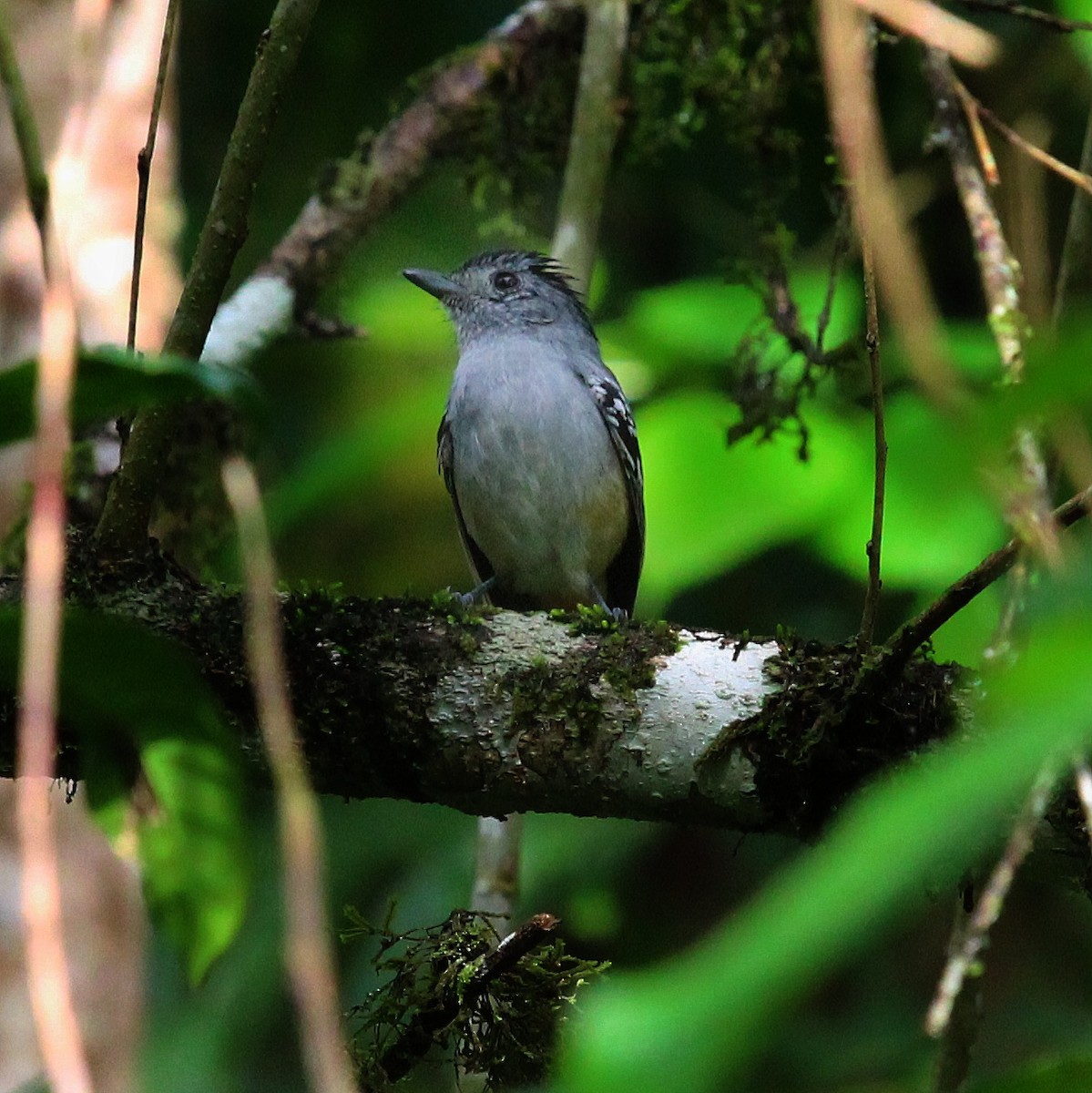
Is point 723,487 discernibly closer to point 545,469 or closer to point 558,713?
point 545,469

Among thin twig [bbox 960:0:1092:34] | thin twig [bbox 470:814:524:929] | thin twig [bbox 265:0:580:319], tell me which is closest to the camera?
thin twig [bbox 960:0:1092:34]

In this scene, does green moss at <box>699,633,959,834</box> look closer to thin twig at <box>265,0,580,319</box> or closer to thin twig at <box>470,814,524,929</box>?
thin twig at <box>470,814,524,929</box>

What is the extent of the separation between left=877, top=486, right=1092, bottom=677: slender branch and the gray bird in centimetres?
237

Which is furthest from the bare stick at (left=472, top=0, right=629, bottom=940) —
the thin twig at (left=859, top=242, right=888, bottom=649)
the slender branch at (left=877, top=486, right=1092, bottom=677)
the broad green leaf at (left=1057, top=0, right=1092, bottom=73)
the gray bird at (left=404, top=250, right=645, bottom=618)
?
the slender branch at (left=877, top=486, right=1092, bottom=677)

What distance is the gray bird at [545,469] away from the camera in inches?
210

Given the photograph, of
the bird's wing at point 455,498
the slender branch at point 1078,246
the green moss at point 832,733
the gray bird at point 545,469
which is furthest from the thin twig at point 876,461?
the bird's wing at point 455,498

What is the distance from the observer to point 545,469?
5.32 m

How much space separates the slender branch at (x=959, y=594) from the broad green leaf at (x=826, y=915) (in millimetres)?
1147

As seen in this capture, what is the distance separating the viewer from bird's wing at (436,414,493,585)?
5.53 metres

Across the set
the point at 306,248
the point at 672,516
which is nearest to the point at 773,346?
the point at 672,516

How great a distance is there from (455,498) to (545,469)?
1.46 feet

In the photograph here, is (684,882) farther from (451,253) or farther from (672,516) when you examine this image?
(451,253)

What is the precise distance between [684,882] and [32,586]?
6022 mm

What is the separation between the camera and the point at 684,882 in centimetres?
742
